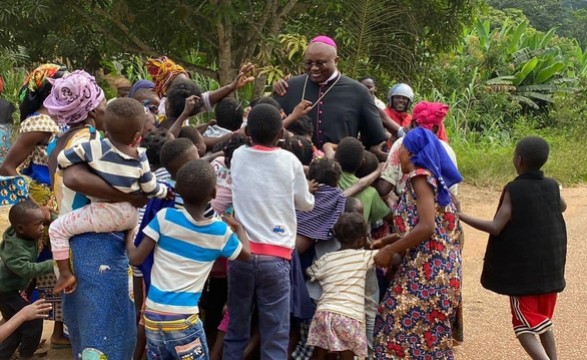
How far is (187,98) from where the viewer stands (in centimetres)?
434

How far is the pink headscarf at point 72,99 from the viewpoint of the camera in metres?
3.48

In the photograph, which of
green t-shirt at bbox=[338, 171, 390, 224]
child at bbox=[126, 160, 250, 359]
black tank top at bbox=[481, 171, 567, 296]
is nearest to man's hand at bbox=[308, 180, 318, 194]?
green t-shirt at bbox=[338, 171, 390, 224]

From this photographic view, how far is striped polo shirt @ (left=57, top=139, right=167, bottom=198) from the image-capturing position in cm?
308

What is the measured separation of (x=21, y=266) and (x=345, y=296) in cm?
183

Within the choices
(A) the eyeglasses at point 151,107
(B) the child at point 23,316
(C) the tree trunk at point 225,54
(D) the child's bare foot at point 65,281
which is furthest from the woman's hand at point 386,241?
(C) the tree trunk at point 225,54

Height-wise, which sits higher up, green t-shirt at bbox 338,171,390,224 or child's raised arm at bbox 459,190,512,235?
child's raised arm at bbox 459,190,512,235

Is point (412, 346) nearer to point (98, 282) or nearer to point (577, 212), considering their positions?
point (98, 282)

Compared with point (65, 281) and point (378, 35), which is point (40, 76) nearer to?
point (65, 281)

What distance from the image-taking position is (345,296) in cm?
394

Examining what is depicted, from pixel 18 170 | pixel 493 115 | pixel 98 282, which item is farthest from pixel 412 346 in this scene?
pixel 493 115

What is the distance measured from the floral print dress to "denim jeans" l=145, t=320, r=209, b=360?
44.5 inches

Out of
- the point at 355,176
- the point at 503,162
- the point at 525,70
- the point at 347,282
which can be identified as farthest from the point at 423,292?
the point at 525,70

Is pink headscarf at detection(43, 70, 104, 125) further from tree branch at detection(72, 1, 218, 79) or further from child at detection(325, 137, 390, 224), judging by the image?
tree branch at detection(72, 1, 218, 79)

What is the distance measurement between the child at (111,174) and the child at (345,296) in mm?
1162
